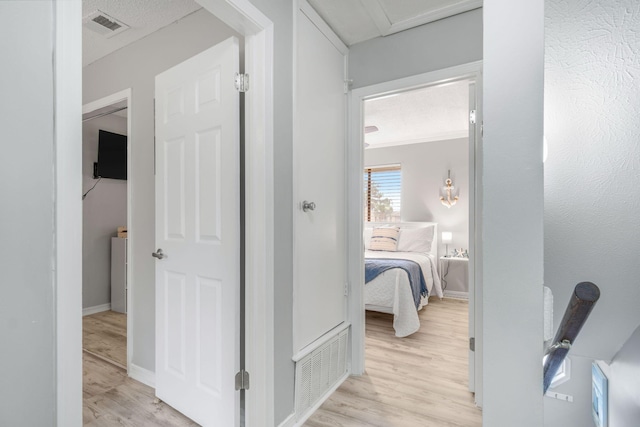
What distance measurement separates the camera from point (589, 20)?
447 millimetres

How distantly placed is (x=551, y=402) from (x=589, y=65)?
1.65ft

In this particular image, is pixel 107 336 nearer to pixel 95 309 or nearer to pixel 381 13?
Answer: pixel 95 309

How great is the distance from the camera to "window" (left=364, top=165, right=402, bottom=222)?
574cm

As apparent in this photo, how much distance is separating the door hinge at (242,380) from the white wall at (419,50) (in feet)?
6.86

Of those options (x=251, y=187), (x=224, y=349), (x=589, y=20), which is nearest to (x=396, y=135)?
(x=251, y=187)

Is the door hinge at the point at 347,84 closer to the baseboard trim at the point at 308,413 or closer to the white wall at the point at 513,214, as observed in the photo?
the white wall at the point at 513,214

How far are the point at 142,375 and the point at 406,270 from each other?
8.52 feet

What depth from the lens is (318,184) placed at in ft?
6.64

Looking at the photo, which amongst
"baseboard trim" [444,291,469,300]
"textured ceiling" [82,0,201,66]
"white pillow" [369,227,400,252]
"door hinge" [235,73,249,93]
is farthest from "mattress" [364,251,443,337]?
"textured ceiling" [82,0,201,66]

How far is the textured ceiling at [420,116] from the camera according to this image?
3.58m

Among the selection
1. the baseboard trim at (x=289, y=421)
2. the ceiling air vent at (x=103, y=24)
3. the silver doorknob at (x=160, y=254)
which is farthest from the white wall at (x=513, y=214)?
the ceiling air vent at (x=103, y=24)

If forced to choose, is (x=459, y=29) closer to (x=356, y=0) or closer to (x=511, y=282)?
(x=356, y=0)

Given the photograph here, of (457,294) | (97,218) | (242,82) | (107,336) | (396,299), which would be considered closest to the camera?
(242,82)

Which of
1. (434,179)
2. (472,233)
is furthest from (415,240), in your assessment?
(472,233)
